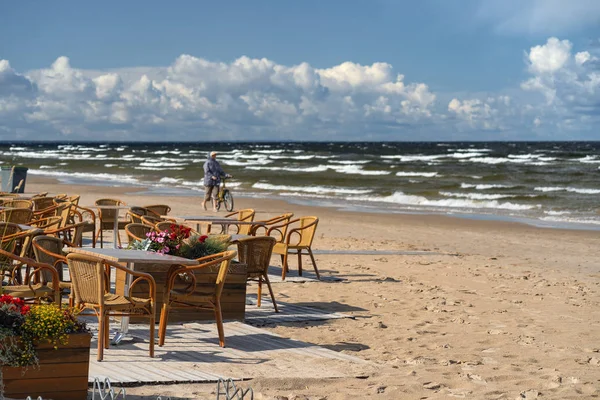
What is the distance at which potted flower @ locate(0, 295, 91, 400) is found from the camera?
177 inches

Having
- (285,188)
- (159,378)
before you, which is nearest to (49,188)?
(285,188)

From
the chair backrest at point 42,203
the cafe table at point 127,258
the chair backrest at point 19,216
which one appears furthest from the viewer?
the chair backrest at point 42,203

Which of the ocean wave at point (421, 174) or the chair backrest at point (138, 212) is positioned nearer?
the chair backrest at point (138, 212)

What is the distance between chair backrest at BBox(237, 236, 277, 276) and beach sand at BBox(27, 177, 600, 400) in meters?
0.68

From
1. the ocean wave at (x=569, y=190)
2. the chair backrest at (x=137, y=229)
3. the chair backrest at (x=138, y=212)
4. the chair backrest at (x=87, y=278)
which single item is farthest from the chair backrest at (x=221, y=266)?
the ocean wave at (x=569, y=190)

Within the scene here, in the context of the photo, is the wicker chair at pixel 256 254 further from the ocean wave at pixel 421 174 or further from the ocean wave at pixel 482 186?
the ocean wave at pixel 421 174

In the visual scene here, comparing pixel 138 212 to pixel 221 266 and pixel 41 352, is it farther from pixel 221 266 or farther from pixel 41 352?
pixel 41 352

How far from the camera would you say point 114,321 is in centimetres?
721

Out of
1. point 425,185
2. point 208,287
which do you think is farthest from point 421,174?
point 208,287

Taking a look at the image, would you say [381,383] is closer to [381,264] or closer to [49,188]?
[381,264]

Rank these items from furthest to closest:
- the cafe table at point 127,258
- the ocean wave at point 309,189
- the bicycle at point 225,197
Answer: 1. the ocean wave at point 309,189
2. the bicycle at point 225,197
3. the cafe table at point 127,258

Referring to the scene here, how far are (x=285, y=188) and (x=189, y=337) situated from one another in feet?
95.2

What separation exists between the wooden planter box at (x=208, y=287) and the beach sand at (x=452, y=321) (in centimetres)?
40

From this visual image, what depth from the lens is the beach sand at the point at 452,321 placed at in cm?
559
